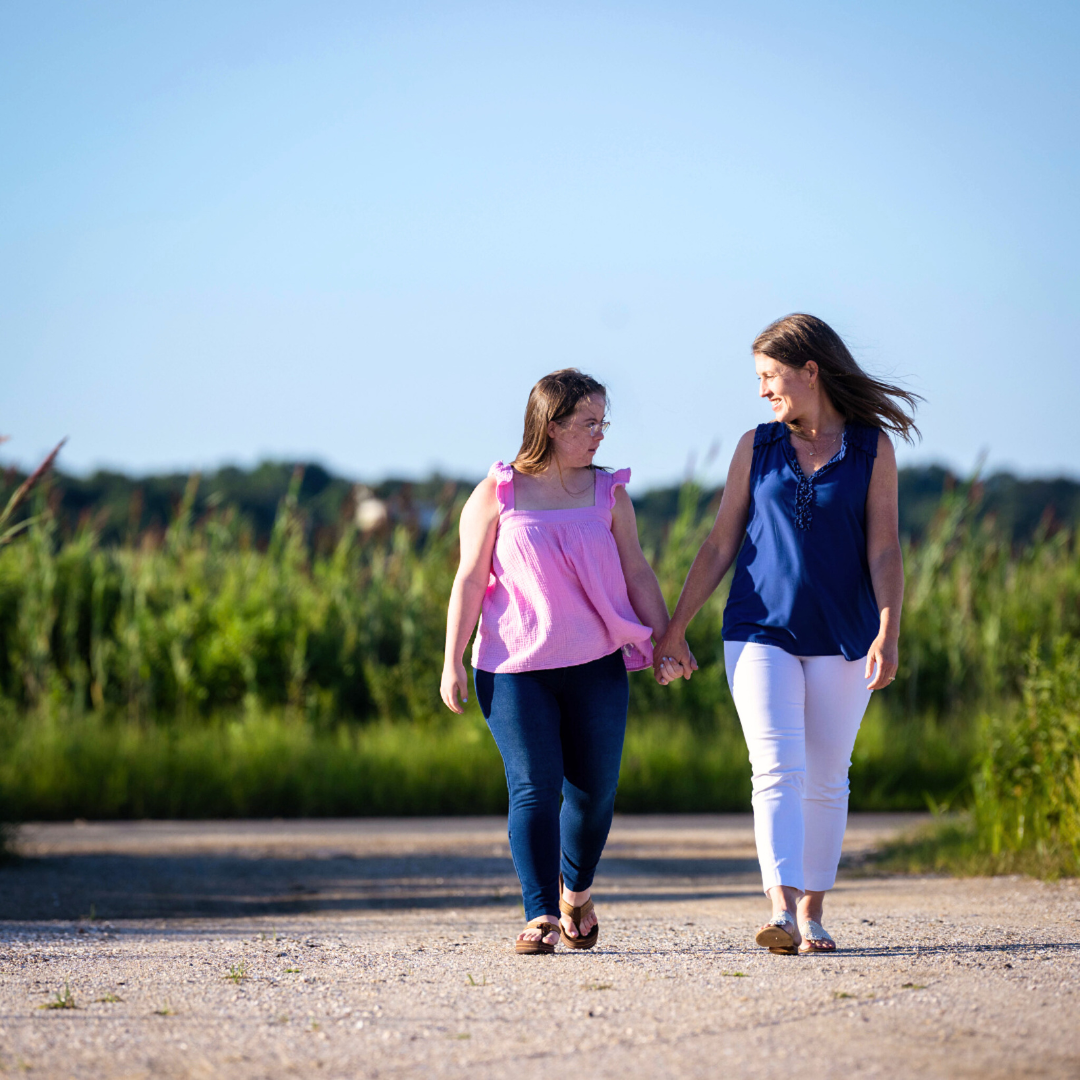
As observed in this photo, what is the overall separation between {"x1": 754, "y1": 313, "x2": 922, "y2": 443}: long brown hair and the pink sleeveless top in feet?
2.61

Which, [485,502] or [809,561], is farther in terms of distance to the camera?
[485,502]

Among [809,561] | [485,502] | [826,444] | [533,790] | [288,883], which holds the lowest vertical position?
[288,883]

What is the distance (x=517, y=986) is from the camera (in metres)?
3.67

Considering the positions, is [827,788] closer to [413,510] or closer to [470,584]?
[470,584]

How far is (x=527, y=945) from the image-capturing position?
421 centimetres

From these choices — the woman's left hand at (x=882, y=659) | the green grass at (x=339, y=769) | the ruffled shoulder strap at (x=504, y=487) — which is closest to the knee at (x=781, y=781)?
the woman's left hand at (x=882, y=659)

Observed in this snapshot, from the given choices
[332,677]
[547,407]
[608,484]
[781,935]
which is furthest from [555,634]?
[332,677]

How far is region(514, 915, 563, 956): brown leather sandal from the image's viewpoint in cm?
421

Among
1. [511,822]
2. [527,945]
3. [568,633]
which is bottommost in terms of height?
[527,945]

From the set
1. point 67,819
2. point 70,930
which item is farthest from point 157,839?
point 70,930

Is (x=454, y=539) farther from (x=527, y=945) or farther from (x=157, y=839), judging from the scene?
(x=527, y=945)

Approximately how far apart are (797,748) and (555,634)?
838 millimetres

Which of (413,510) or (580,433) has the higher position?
(413,510)

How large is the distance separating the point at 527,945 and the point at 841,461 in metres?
1.86
